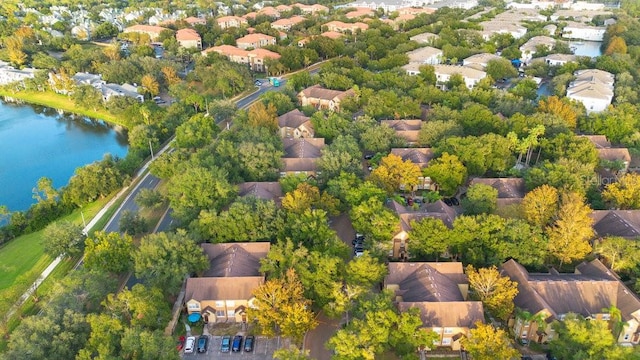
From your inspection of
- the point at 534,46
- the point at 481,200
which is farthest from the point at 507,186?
the point at 534,46

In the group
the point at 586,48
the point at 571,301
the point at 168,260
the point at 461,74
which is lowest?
the point at 586,48

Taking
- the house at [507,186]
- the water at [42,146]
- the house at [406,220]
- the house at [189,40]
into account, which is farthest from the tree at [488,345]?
the house at [189,40]

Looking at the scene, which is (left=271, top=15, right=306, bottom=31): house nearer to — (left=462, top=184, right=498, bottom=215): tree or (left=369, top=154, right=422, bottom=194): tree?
(left=369, top=154, right=422, bottom=194): tree

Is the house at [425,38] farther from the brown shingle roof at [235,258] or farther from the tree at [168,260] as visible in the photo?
the tree at [168,260]

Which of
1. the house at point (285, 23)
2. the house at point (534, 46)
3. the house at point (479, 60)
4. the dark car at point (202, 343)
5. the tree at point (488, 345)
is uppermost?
the house at point (285, 23)

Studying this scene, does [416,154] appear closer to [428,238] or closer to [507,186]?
[507,186]

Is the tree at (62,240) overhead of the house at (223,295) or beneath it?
overhead
